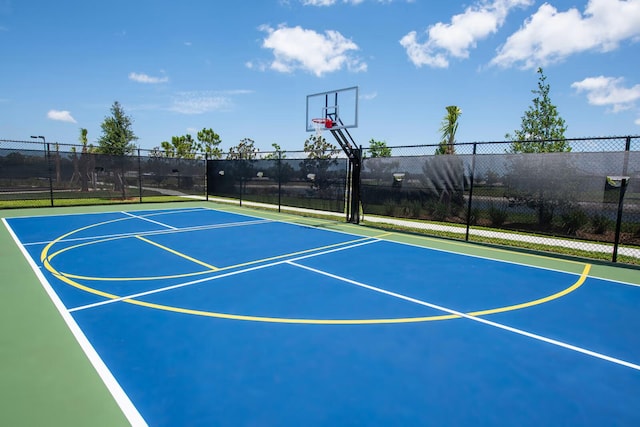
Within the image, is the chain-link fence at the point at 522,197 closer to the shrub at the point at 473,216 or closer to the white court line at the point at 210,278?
the shrub at the point at 473,216

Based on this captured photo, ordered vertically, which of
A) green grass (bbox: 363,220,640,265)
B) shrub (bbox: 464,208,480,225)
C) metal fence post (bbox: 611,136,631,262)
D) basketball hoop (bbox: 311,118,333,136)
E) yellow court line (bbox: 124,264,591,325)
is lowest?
yellow court line (bbox: 124,264,591,325)

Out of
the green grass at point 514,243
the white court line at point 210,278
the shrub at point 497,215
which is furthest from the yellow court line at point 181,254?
the shrub at point 497,215

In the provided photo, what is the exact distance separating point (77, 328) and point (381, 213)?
9.93m

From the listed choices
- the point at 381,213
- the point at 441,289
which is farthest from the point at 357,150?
the point at 441,289

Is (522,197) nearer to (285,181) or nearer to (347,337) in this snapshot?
(347,337)

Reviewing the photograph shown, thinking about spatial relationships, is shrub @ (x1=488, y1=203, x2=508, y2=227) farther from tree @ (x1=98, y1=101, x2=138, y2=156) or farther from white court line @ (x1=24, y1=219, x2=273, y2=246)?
tree @ (x1=98, y1=101, x2=138, y2=156)

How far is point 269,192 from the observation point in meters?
17.8

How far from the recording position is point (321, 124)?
14.0 m

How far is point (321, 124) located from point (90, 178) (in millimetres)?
13095

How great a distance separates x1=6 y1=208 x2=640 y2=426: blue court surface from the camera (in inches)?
116

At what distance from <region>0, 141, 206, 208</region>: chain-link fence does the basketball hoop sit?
1034 centimetres

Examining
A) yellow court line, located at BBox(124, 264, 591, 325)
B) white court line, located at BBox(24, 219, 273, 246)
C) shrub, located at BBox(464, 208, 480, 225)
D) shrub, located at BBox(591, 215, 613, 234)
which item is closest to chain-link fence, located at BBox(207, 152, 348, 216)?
white court line, located at BBox(24, 219, 273, 246)

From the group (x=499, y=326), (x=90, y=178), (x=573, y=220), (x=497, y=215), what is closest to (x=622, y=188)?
(x=573, y=220)

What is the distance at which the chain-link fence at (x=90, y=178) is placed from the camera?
15977mm
